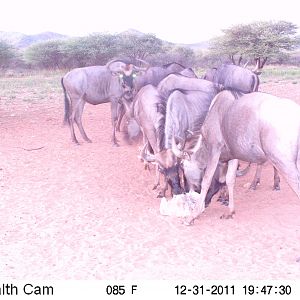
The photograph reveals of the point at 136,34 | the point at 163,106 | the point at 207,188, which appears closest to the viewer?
the point at 207,188

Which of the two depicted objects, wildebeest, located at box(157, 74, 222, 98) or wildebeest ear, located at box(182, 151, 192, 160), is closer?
wildebeest ear, located at box(182, 151, 192, 160)

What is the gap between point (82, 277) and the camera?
4656mm

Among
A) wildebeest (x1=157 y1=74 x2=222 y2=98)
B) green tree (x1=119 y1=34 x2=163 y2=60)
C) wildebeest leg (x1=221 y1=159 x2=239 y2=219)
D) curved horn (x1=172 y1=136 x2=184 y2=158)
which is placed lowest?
green tree (x1=119 y1=34 x2=163 y2=60)

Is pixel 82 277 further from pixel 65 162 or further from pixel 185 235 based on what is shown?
pixel 65 162

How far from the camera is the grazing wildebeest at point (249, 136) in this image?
496 centimetres

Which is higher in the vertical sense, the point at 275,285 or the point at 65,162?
the point at 275,285

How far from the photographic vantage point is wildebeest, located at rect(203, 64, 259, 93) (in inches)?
373

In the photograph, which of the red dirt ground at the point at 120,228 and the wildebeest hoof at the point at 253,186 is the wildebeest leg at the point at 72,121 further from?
the wildebeest hoof at the point at 253,186

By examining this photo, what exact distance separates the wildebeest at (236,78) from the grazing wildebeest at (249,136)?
10.4 feet

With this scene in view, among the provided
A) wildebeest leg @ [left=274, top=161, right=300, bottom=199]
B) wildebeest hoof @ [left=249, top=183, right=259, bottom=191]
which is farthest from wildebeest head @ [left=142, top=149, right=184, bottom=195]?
wildebeest leg @ [left=274, top=161, right=300, bottom=199]

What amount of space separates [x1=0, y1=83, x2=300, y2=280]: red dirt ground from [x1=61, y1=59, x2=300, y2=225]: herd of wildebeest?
393 millimetres

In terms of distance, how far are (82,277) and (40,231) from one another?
1364mm

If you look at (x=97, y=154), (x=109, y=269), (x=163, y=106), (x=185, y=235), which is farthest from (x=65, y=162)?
(x=109, y=269)

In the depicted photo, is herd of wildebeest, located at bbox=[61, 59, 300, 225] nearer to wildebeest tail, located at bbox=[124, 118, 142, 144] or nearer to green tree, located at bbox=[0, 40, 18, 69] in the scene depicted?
wildebeest tail, located at bbox=[124, 118, 142, 144]
